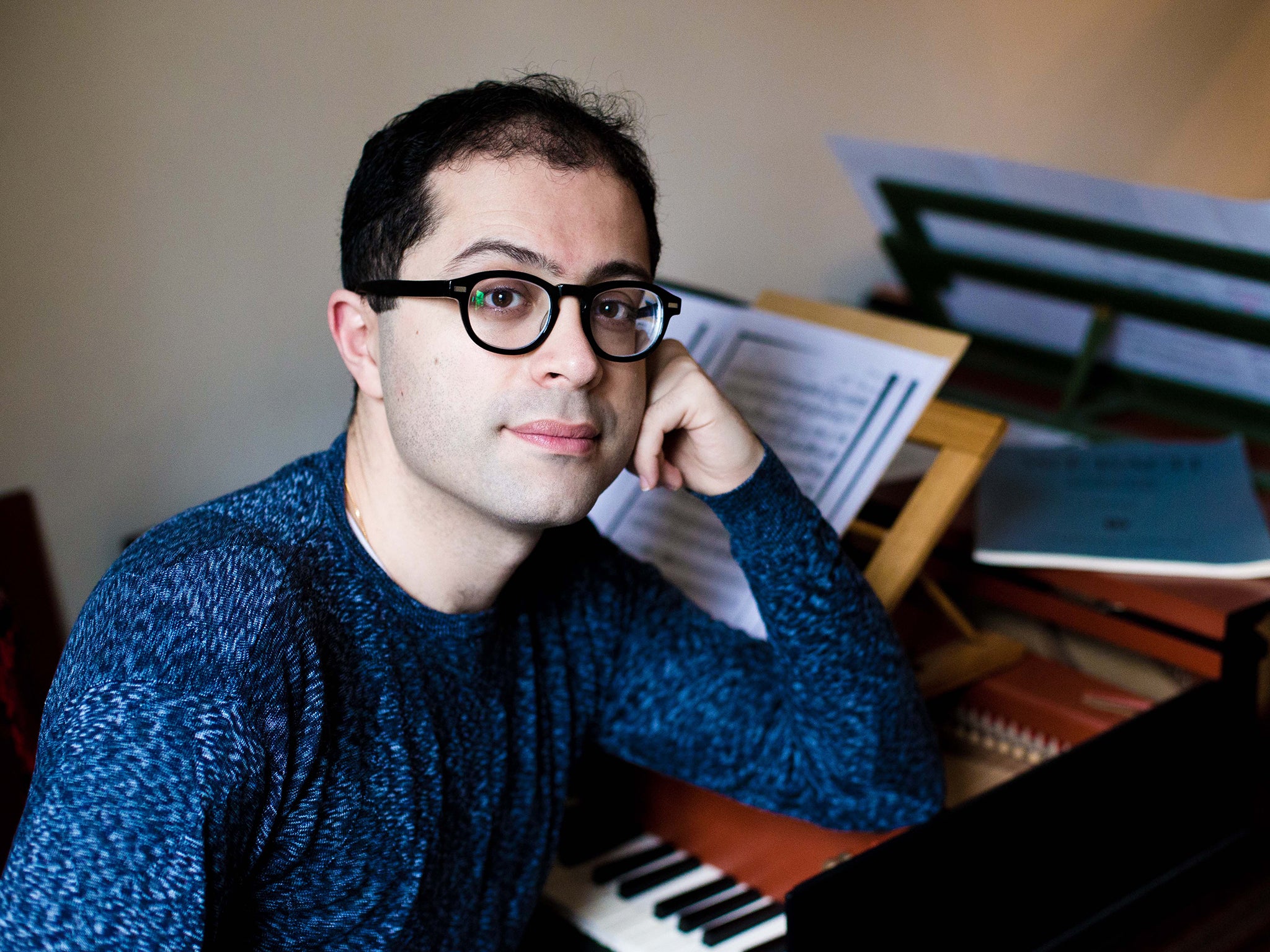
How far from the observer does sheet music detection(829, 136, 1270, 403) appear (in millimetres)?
1910

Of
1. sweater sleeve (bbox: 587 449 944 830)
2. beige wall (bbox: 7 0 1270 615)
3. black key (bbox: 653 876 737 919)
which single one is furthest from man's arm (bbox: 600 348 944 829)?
beige wall (bbox: 7 0 1270 615)

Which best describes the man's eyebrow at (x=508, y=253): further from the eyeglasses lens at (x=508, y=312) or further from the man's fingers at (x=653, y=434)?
the man's fingers at (x=653, y=434)

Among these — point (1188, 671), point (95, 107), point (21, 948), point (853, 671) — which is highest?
point (95, 107)

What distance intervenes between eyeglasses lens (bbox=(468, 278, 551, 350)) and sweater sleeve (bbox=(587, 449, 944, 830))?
1.11ft

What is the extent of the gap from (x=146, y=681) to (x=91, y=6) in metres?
1.11

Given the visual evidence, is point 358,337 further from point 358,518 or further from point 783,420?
point 783,420

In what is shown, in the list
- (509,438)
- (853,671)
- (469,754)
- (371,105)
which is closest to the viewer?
(509,438)

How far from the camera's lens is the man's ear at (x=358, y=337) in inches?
44.9

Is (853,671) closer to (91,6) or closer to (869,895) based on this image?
(869,895)

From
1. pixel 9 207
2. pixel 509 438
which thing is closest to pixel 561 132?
pixel 509 438

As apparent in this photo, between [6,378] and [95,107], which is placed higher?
[95,107]

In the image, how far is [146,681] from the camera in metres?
0.86

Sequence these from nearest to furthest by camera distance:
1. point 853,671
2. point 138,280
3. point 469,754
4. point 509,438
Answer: point 509,438 < point 469,754 < point 853,671 < point 138,280

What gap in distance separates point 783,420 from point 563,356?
0.63 m
